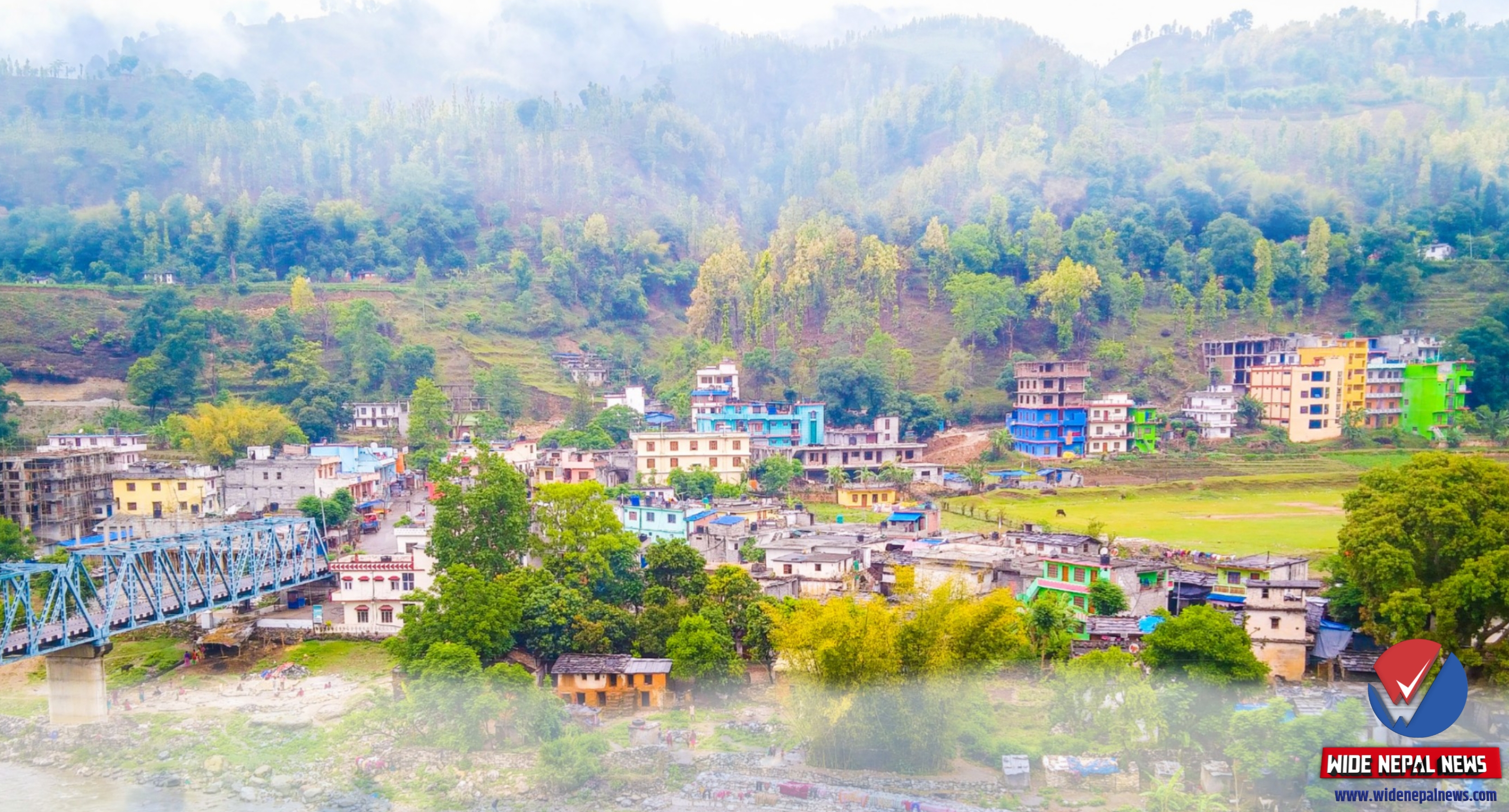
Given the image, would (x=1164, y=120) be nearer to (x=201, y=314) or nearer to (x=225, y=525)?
(x=201, y=314)

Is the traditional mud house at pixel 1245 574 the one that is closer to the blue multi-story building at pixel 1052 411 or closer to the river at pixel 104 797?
the river at pixel 104 797

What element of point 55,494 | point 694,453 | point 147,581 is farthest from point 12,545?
point 694,453

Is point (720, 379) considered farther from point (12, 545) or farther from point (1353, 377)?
point (12, 545)

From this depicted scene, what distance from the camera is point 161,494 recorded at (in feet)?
72.7

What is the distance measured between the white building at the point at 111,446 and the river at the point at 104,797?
37.6 feet

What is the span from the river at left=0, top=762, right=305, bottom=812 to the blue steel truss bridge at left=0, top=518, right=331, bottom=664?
4.42 ft

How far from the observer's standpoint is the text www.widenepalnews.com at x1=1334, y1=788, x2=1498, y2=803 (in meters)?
10.3

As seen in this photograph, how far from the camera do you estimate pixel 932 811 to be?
35.3 ft

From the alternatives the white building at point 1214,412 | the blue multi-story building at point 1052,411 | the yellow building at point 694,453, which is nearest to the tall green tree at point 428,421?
the yellow building at point 694,453

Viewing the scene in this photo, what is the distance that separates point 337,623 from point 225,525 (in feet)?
8.93

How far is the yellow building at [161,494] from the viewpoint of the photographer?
72.7ft

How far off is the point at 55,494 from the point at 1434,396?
96.2 feet

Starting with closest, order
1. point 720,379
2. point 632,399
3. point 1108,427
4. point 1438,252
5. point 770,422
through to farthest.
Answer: point 1108,427, point 770,422, point 720,379, point 632,399, point 1438,252

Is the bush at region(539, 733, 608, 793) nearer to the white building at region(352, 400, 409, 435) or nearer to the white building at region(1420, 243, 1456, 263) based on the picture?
the white building at region(352, 400, 409, 435)
